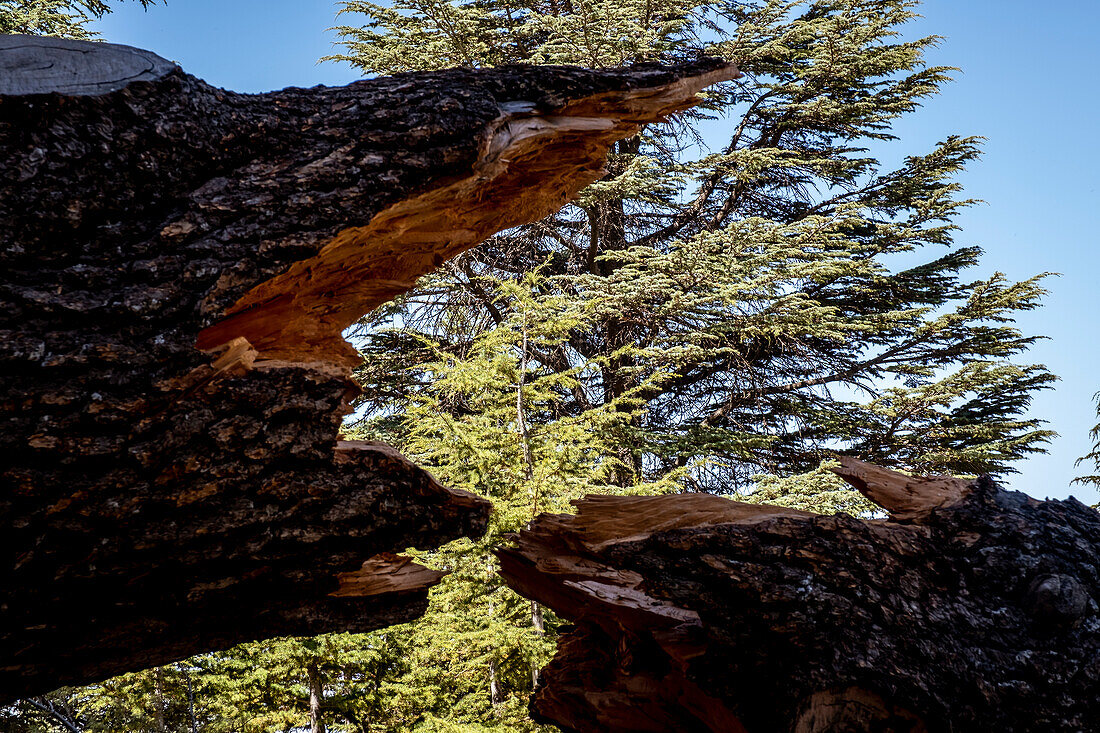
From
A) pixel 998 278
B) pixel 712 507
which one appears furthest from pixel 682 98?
pixel 998 278

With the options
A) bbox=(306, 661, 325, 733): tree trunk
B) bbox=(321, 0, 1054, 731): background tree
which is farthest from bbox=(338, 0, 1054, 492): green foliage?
bbox=(306, 661, 325, 733): tree trunk

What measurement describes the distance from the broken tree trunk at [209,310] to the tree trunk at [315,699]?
419 cm

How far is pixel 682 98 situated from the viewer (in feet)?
10.7

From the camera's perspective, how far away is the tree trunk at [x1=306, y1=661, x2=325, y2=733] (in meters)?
7.04

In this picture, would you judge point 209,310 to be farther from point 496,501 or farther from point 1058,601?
point 496,501

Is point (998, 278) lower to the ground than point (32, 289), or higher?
higher

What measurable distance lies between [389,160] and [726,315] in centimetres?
964

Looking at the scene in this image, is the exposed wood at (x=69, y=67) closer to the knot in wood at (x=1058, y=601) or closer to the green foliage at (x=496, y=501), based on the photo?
the knot in wood at (x=1058, y=601)

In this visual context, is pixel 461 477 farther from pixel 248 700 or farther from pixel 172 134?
pixel 172 134

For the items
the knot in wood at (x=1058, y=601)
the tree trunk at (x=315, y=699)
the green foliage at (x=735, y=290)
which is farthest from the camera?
the green foliage at (x=735, y=290)

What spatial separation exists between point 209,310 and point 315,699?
563 cm

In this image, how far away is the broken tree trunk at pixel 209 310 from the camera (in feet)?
7.75

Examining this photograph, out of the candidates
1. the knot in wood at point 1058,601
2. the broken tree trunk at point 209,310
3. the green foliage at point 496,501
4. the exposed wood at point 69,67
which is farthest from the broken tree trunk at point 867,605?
the green foliage at point 496,501

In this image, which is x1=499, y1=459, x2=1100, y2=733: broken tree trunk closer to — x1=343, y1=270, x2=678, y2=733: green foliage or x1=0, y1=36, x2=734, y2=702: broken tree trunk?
x1=0, y1=36, x2=734, y2=702: broken tree trunk
